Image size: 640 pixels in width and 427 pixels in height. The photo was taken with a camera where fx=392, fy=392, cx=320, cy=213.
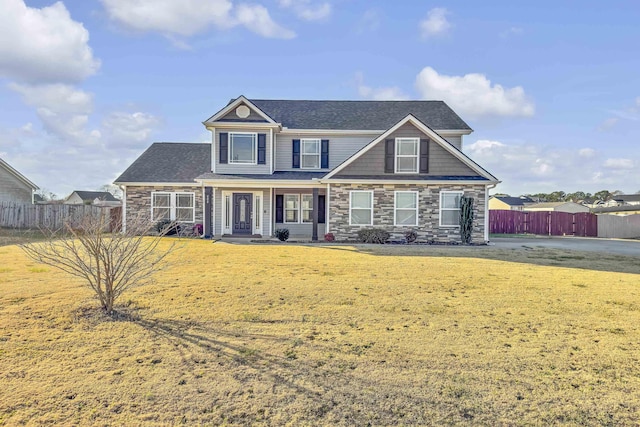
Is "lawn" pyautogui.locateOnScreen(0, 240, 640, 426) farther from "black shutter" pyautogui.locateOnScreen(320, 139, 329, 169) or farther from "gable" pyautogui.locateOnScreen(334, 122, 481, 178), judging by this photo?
"black shutter" pyautogui.locateOnScreen(320, 139, 329, 169)

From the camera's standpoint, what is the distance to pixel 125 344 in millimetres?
4867

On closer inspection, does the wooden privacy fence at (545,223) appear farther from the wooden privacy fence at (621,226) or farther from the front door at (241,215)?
the front door at (241,215)

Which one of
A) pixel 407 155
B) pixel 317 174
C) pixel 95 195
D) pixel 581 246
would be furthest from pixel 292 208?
pixel 95 195

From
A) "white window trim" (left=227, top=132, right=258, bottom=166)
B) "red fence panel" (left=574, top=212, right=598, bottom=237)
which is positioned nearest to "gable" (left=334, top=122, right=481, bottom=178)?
"white window trim" (left=227, top=132, right=258, bottom=166)

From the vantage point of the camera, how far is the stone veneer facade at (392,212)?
18.4m

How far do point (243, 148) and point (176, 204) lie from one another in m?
4.71

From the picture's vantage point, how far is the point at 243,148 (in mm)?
20141

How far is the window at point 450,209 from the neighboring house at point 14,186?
30.8 meters

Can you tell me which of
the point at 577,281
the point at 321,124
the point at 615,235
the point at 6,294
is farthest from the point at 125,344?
the point at 615,235

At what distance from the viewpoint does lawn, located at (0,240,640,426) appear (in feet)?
11.2

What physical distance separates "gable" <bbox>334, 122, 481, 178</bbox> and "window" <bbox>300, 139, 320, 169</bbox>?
330 cm

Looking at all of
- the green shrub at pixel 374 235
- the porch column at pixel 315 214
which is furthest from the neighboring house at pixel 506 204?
the porch column at pixel 315 214

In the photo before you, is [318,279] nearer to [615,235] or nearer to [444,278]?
[444,278]

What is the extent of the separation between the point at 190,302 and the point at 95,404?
10.6 feet
